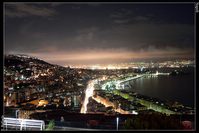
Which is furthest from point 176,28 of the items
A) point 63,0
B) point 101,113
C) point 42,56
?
point 63,0

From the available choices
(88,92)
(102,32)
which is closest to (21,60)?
(88,92)

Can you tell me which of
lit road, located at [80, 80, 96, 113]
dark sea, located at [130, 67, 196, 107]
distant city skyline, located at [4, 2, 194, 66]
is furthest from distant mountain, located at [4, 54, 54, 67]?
dark sea, located at [130, 67, 196, 107]

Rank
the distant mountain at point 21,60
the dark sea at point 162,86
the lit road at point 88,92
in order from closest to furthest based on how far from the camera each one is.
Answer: the distant mountain at point 21,60
the lit road at point 88,92
the dark sea at point 162,86

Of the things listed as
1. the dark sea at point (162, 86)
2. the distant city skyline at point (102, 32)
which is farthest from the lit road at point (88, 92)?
the dark sea at point (162, 86)

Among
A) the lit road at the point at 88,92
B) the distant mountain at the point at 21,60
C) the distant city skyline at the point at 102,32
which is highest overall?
the distant city skyline at the point at 102,32

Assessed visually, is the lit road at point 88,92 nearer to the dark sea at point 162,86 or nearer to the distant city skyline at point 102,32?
the distant city skyline at point 102,32

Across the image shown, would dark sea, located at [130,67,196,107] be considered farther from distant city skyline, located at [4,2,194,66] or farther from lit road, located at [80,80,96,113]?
lit road, located at [80,80,96,113]

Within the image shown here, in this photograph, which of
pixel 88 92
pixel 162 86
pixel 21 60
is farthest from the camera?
pixel 162 86

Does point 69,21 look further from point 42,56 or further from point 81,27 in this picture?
point 42,56

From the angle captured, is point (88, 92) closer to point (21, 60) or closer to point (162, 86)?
point (21, 60)
